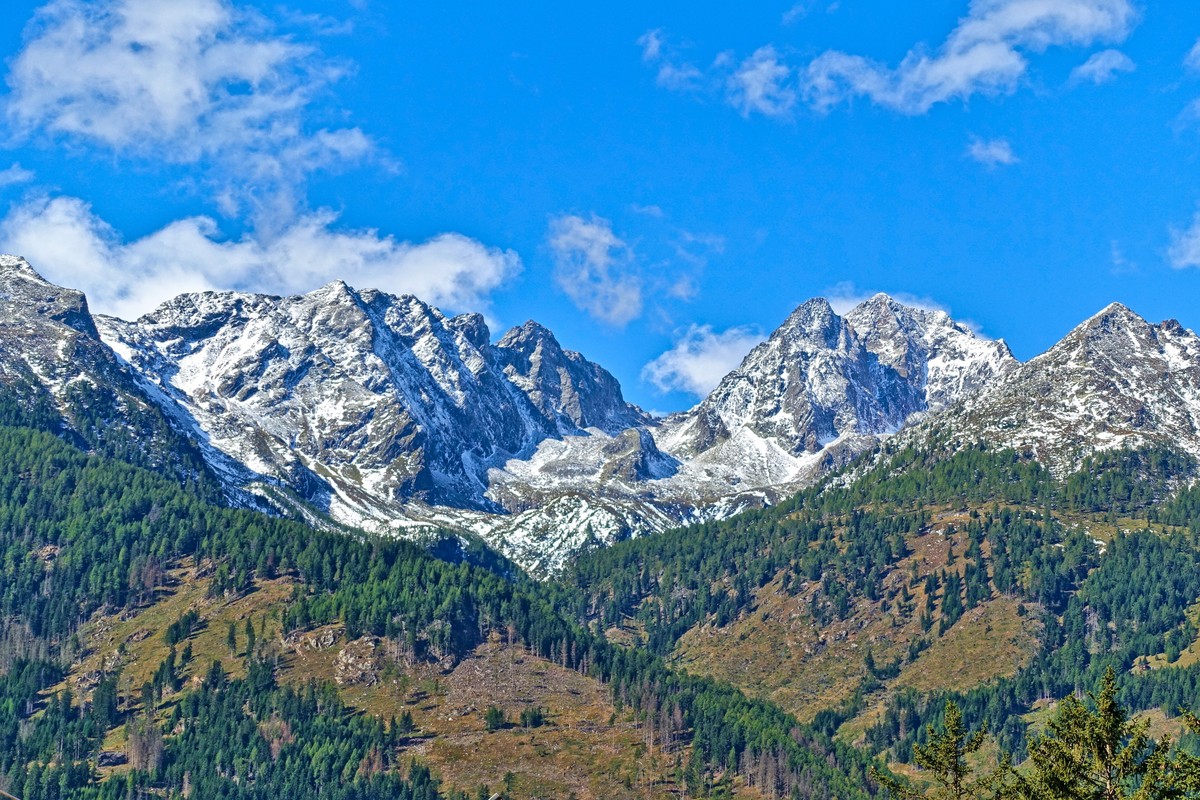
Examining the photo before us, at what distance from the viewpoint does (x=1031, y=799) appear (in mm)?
74750

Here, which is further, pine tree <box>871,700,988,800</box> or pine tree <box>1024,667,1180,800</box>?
pine tree <box>871,700,988,800</box>

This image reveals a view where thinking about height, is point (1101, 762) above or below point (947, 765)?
above

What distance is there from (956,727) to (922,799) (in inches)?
213

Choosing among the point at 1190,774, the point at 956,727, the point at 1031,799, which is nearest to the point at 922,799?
the point at 956,727

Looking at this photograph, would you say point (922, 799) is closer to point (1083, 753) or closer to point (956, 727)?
point (956, 727)

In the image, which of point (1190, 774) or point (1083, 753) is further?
point (1083, 753)

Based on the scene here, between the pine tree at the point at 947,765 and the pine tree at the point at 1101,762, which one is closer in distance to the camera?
the pine tree at the point at 1101,762

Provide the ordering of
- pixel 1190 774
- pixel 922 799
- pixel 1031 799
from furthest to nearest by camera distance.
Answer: pixel 922 799 → pixel 1031 799 → pixel 1190 774

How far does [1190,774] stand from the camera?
226 feet

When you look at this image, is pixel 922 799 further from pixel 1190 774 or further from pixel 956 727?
pixel 1190 774

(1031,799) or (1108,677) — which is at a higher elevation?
(1108,677)

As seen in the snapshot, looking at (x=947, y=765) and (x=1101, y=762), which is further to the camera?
(x=947, y=765)

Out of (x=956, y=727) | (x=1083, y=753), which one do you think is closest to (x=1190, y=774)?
(x=1083, y=753)

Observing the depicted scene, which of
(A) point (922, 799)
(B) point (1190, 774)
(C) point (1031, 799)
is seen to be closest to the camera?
(B) point (1190, 774)
